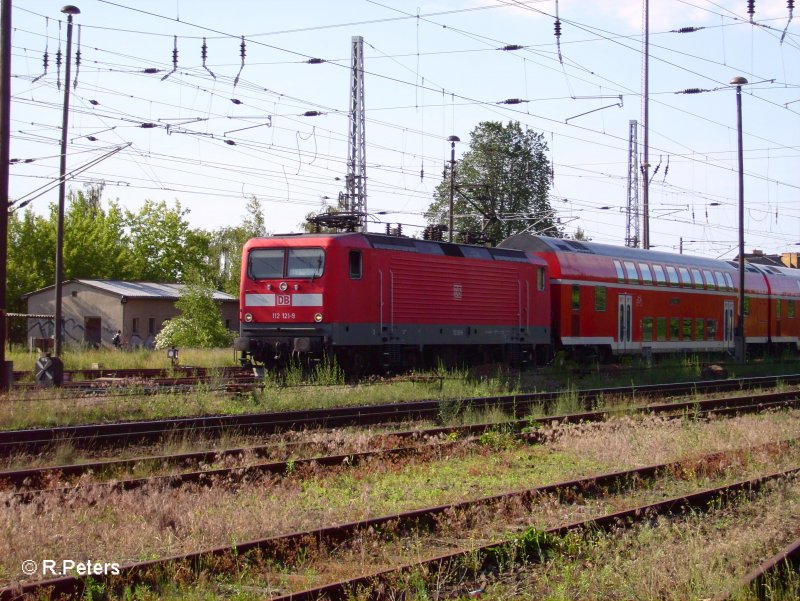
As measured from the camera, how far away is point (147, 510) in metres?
8.12

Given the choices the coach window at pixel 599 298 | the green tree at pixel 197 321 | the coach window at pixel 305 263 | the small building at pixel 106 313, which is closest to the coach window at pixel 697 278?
the coach window at pixel 599 298

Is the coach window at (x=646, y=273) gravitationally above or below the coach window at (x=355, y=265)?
above

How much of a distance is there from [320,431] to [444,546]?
6.29 m

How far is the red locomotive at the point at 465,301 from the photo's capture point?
19.8 meters

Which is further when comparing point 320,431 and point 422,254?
point 422,254

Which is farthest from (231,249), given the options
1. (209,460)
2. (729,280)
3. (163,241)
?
(209,460)

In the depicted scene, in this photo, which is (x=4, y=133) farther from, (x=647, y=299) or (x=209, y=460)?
(x=647, y=299)

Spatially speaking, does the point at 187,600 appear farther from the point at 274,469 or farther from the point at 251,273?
the point at 251,273

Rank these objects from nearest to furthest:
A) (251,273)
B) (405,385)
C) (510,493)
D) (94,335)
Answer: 1. (510,493)
2. (405,385)
3. (251,273)
4. (94,335)

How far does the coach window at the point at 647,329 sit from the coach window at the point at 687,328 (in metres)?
2.45

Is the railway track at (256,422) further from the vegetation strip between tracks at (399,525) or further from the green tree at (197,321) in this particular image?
the green tree at (197,321)

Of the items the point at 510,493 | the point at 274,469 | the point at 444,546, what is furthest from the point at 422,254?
the point at 444,546

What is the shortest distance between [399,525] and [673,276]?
2493 centimetres

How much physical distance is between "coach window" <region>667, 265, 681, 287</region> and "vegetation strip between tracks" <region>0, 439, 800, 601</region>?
19.6m
